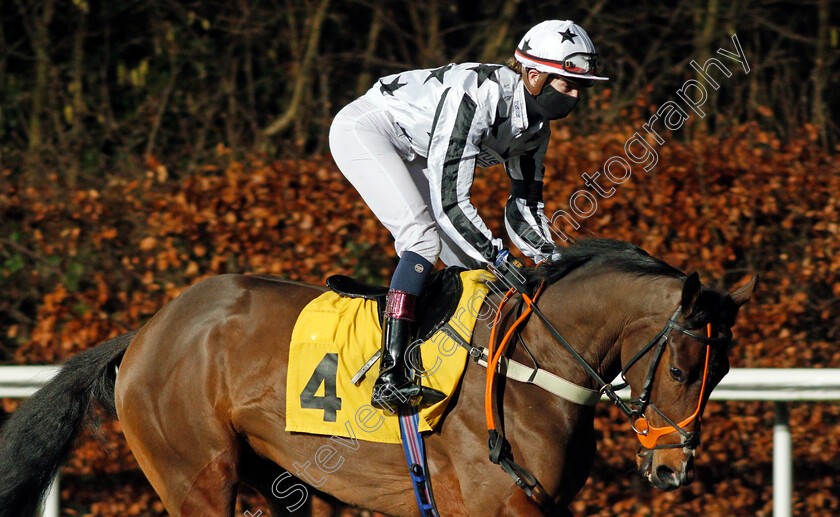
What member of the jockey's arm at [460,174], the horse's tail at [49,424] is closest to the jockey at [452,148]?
the jockey's arm at [460,174]

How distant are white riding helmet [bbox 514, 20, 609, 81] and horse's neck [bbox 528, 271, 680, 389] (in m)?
0.71

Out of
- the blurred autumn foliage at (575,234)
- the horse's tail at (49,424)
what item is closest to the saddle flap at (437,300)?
the horse's tail at (49,424)

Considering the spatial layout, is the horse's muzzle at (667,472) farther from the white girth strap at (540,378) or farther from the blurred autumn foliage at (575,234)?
the blurred autumn foliage at (575,234)

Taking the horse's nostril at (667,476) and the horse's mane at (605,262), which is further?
the horse's mane at (605,262)

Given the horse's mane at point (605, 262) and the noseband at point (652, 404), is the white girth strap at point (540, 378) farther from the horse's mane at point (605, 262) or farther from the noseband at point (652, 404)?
the horse's mane at point (605, 262)

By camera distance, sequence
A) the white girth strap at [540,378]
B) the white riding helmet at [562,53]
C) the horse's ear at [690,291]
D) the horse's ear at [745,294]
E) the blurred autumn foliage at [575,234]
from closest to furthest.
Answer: the horse's ear at [690,291] → the horse's ear at [745,294] → the white girth strap at [540,378] → the white riding helmet at [562,53] → the blurred autumn foliage at [575,234]

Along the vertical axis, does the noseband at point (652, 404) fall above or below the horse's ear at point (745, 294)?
below

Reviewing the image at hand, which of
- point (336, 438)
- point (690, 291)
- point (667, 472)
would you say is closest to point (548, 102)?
point (690, 291)

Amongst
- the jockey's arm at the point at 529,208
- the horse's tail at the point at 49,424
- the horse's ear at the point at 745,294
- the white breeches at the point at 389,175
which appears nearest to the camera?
the horse's ear at the point at 745,294

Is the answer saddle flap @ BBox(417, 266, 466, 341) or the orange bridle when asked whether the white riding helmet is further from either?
the orange bridle

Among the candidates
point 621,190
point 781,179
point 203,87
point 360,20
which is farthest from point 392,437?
point 360,20

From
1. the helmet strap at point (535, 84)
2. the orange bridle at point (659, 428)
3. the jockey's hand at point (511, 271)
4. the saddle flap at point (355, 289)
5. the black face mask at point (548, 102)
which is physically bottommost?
the orange bridle at point (659, 428)

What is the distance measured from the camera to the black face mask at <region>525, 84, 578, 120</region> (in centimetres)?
320

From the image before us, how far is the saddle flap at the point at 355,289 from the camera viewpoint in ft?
10.9
